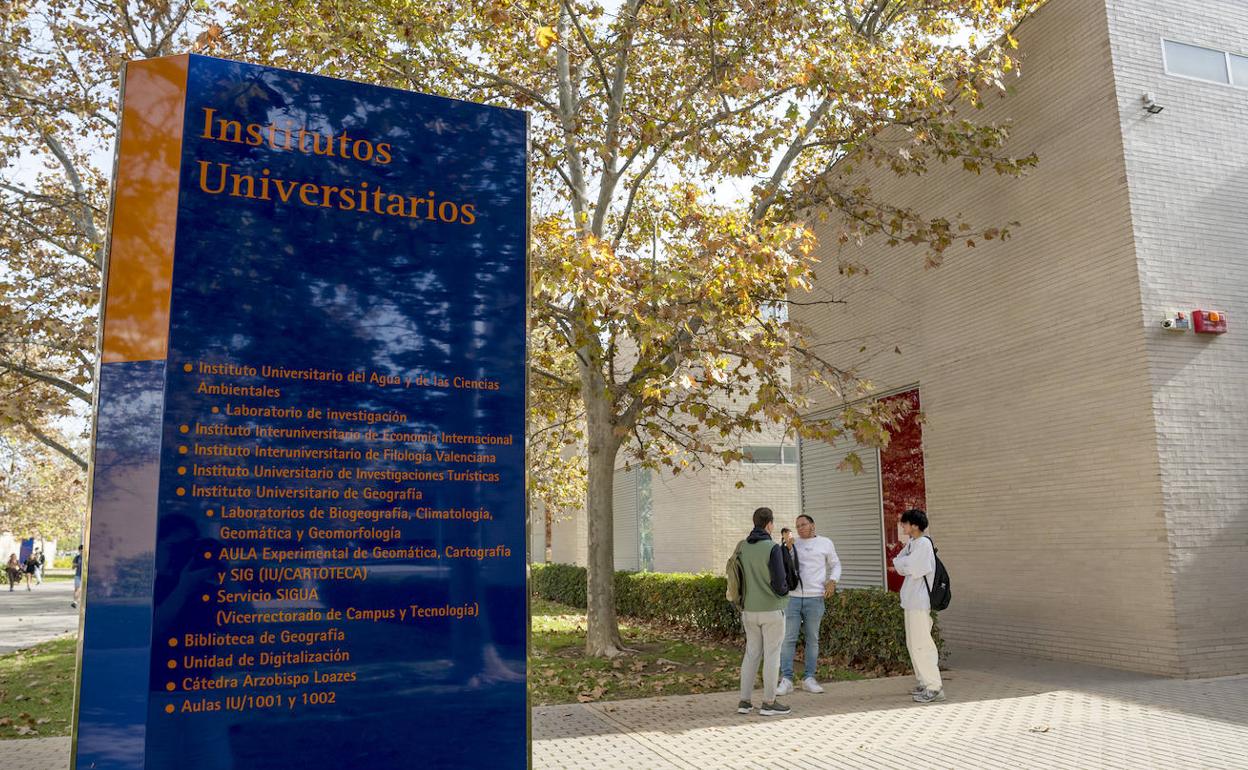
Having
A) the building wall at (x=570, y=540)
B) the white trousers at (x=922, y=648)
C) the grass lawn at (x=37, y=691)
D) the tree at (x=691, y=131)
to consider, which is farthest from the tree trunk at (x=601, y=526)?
the building wall at (x=570, y=540)

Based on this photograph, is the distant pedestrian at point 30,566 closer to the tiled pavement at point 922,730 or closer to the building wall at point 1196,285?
the tiled pavement at point 922,730

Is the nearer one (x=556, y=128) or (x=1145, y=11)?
(x=1145, y=11)

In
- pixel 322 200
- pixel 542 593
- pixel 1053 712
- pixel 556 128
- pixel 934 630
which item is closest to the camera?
pixel 322 200

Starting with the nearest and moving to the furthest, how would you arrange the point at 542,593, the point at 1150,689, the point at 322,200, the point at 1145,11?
the point at 322,200
the point at 1150,689
the point at 1145,11
the point at 542,593

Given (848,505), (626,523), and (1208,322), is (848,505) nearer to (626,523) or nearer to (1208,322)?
(1208,322)

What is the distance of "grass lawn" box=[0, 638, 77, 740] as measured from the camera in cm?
874

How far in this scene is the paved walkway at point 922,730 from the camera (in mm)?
6836

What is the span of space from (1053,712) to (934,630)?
223 cm

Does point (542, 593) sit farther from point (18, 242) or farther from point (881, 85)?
point (881, 85)

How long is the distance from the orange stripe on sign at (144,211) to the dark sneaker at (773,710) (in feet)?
22.9

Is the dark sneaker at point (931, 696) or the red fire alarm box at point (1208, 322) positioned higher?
the red fire alarm box at point (1208, 322)

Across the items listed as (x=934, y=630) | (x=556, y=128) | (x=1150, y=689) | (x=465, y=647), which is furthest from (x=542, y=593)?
(x=465, y=647)

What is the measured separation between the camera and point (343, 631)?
3.17m

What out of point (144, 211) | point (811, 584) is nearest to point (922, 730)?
point (811, 584)
